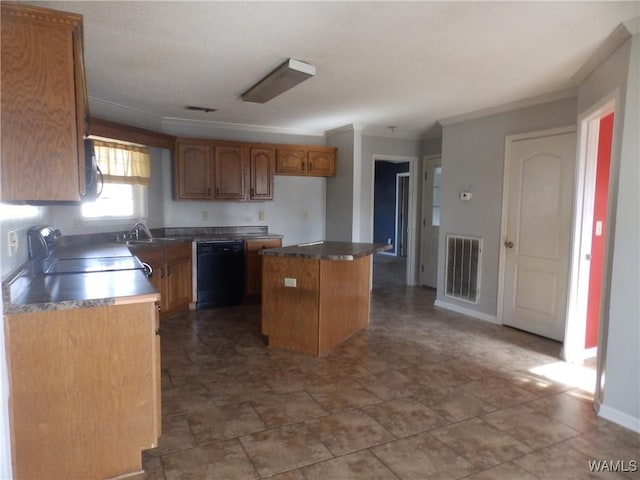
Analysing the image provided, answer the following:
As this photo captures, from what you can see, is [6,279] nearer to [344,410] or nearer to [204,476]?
[204,476]

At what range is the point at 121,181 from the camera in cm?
434

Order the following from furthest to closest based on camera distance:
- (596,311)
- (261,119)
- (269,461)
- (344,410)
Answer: (261,119) < (596,311) < (344,410) < (269,461)

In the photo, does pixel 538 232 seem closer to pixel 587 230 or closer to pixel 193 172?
pixel 587 230

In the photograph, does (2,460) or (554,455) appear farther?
(554,455)

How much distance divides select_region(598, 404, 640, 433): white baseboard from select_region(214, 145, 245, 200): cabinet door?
427 centimetres

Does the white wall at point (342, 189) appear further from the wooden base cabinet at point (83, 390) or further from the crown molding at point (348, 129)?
the wooden base cabinet at point (83, 390)

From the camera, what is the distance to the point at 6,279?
1.95 metres

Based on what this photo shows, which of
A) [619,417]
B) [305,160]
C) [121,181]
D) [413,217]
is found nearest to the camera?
[619,417]

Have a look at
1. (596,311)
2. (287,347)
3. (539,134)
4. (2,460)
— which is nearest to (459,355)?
(596,311)

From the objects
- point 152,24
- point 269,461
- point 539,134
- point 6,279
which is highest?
point 152,24

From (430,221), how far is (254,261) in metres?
2.71

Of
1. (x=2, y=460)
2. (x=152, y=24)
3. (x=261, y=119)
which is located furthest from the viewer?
(x=261, y=119)

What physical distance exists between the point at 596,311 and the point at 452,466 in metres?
2.26

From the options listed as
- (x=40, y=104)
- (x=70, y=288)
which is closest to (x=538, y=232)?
(x=70, y=288)
